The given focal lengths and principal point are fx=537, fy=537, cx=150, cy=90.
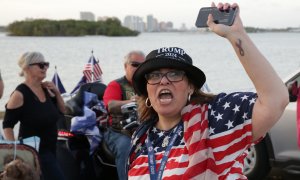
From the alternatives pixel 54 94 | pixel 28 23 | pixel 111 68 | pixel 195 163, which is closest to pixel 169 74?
pixel 195 163

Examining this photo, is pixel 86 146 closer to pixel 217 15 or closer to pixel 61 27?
pixel 217 15

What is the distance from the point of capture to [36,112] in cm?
484

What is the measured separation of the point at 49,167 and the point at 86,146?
3.61 ft

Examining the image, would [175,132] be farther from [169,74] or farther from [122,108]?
[122,108]

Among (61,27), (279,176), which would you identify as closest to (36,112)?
(279,176)

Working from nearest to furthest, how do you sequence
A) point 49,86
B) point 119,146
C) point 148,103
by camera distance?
point 148,103
point 49,86
point 119,146

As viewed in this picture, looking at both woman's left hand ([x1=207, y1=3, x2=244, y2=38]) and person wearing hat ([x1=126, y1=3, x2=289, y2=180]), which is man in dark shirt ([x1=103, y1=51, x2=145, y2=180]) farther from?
woman's left hand ([x1=207, y1=3, x2=244, y2=38])

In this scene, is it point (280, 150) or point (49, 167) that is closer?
point (49, 167)

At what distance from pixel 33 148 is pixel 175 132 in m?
2.37

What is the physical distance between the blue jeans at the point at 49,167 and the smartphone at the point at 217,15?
9.74ft

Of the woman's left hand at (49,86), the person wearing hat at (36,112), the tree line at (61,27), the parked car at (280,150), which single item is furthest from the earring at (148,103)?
the tree line at (61,27)

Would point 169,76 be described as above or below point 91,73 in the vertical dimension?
above

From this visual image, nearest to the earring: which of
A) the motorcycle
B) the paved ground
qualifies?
the motorcycle

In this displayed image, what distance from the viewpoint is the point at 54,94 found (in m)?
5.25
